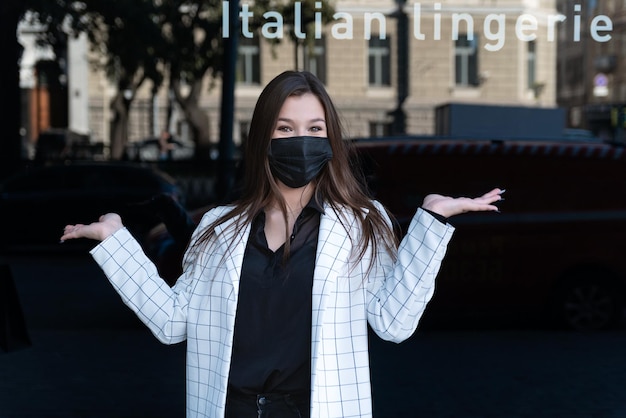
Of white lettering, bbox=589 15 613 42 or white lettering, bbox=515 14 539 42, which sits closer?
white lettering, bbox=589 15 613 42

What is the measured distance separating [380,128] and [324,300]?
106ft

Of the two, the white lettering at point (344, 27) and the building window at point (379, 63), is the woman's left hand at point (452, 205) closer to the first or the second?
the white lettering at point (344, 27)

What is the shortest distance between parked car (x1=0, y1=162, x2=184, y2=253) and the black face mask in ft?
44.7

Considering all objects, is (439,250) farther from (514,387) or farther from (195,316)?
(514,387)

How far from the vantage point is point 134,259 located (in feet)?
9.87

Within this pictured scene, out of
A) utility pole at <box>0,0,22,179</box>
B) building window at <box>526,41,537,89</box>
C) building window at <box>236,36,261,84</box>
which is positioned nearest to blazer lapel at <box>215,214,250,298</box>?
utility pole at <box>0,0,22,179</box>

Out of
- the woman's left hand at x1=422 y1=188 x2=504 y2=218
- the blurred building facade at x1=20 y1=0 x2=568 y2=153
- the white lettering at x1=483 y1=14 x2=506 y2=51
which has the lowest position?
the woman's left hand at x1=422 y1=188 x2=504 y2=218

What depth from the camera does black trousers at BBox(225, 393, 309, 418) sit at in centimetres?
276

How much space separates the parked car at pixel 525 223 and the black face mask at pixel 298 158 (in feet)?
21.0

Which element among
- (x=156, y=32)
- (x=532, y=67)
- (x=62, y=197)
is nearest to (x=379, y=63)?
(x=532, y=67)

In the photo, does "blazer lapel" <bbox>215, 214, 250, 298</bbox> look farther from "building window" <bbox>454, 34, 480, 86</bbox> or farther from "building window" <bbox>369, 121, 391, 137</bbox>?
"building window" <bbox>369, 121, 391, 137</bbox>

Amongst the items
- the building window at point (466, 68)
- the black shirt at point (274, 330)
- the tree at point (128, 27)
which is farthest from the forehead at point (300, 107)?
Answer: the building window at point (466, 68)

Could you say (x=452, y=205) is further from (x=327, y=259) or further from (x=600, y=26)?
(x=600, y=26)

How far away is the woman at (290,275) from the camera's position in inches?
110
